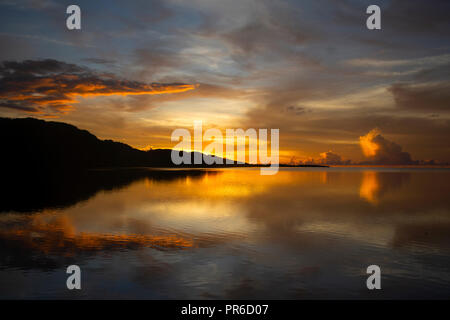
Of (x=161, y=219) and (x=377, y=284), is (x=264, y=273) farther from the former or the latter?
(x=161, y=219)

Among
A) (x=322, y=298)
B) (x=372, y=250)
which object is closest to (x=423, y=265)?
(x=372, y=250)

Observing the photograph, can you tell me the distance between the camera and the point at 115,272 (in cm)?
1441

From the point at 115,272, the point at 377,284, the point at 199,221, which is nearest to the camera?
the point at 377,284

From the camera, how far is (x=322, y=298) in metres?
12.0

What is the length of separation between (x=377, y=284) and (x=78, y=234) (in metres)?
19.1

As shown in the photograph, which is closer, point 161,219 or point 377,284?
point 377,284

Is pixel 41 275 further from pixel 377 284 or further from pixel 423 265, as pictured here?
pixel 423 265

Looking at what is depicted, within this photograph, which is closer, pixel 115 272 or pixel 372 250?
pixel 115 272

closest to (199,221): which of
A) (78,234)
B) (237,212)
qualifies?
(237,212)
